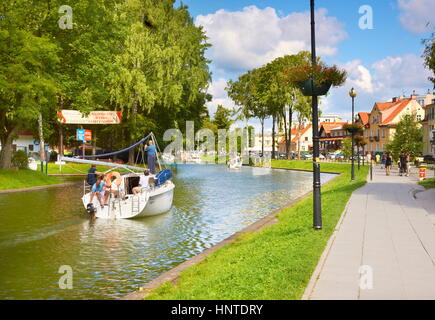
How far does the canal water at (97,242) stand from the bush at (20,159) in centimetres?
990

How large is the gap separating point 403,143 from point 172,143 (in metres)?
26.4

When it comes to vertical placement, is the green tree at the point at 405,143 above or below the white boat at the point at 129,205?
above

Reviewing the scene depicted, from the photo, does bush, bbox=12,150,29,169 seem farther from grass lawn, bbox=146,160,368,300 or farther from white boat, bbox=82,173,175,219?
grass lawn, bbox=146,160,368,300

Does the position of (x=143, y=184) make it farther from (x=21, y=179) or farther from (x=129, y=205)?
(x=21, y=179)

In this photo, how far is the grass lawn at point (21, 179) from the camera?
25.5 metres

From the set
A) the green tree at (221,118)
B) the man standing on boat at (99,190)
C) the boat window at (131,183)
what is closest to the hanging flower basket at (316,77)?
the man standing on boat at (99,190)

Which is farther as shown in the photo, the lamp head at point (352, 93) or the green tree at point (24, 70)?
the lamp head at point (352, 93)

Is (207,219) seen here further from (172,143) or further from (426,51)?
(172,143)

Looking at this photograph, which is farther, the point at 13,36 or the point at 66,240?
the point at 13,36

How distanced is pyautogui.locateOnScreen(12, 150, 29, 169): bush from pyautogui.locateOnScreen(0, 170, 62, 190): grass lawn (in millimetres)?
1610

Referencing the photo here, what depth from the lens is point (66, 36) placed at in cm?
2994

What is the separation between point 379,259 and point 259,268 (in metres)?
2.28

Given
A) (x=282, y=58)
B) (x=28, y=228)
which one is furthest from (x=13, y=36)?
(x=282, y=58)

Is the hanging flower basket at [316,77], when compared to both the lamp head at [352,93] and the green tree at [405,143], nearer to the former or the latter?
the lamp head at [352,93]
